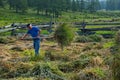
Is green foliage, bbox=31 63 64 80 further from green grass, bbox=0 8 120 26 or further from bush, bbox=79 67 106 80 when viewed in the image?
green grass, bbox=0 8 120 26

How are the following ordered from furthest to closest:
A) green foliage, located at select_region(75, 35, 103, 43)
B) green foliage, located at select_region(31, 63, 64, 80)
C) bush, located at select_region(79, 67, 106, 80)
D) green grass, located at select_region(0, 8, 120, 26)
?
green grass, located at select_region(0, 8, 120, 26) < green foliage, located at select_region(75, 35, 103, 43) < green foliage, located at select_region(31, 63, 64, 80) < bush, located at select_region(79, 67, 106, 80)

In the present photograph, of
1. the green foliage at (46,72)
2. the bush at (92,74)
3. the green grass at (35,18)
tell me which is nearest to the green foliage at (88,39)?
the green foliage at (46,72)

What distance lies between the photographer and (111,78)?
838cm

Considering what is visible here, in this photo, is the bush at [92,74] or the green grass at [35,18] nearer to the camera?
the bush at [92,74]

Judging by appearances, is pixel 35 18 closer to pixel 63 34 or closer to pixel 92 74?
pixel 63 34

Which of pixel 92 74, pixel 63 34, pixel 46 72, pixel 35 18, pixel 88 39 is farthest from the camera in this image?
pixel 35 18

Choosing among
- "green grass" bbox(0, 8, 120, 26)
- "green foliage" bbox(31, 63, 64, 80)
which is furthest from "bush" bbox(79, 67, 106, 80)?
"green grass" bbox(0, 8, 120, 26)

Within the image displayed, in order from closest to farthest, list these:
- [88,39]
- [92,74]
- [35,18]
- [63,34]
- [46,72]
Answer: [92,74]
[46,72]
[63,34]
[88,39]
[35,18]

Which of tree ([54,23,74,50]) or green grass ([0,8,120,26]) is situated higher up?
tree ([54,23,74,50])

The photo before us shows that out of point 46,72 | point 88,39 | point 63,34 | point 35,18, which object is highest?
point 63,34

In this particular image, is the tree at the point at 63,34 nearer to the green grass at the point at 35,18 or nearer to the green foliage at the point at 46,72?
the green foliage at the point at 46,72

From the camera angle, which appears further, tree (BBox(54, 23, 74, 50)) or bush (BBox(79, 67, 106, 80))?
tree (BBox(54, 23, 74, 50))

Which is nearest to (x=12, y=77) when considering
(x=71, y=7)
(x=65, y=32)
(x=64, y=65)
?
(x=64, y=65)

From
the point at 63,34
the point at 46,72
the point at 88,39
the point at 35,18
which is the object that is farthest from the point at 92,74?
the point at 35,18
